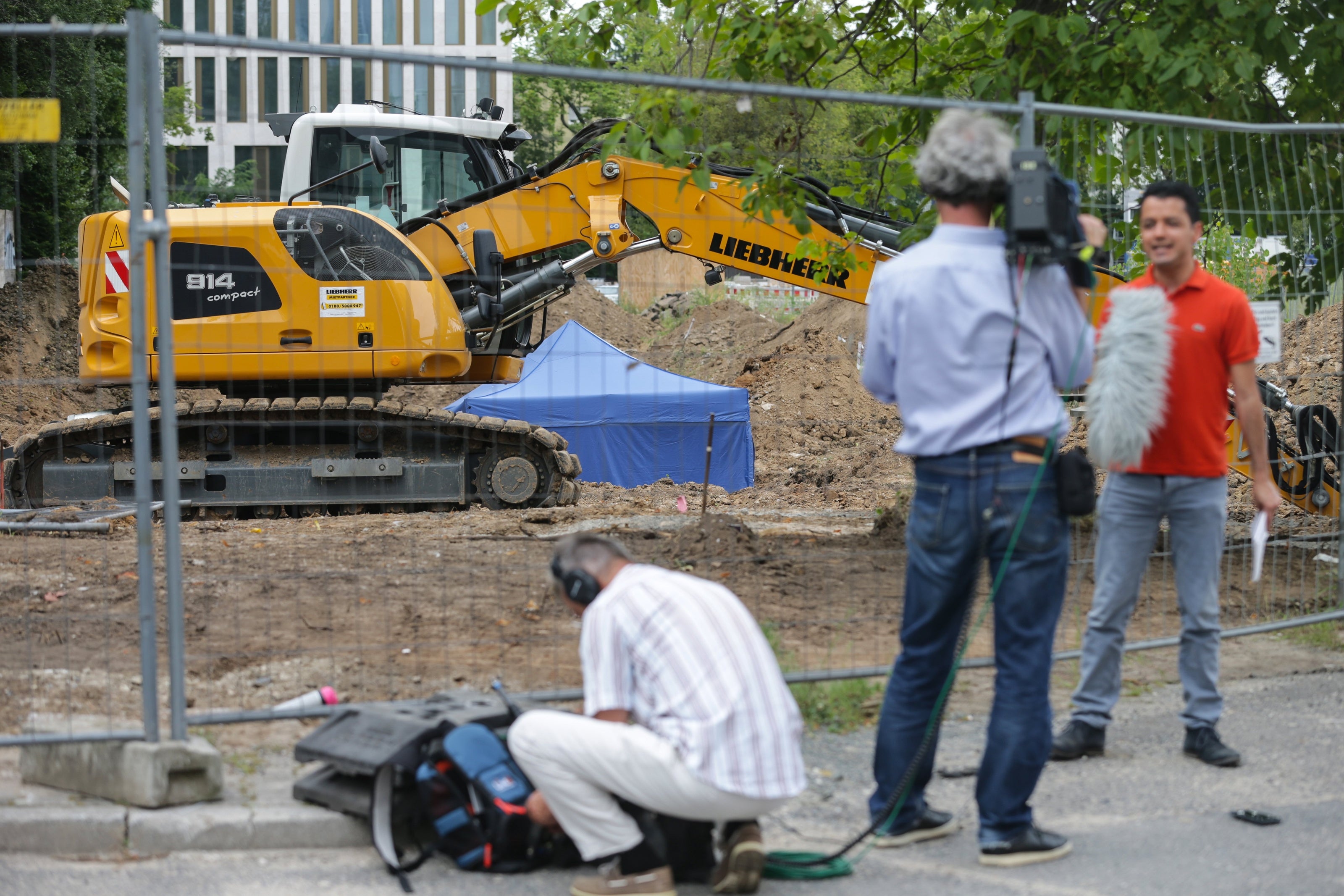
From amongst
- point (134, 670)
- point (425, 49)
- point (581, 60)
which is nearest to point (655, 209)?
point (581, 60)

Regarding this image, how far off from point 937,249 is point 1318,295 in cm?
418

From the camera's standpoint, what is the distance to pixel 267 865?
3.81 metres

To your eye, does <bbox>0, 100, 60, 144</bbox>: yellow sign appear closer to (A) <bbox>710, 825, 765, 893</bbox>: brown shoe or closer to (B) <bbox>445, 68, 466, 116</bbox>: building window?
(A) <bbox>710, 825, 765, 893</bbox>: brown shoe

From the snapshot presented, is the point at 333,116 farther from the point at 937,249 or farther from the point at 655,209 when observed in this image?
the point at 937,249

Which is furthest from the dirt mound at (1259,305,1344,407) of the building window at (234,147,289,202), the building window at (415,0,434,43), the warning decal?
the building window at (415,0,434,43)

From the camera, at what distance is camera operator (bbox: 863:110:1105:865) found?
3543 millimetres

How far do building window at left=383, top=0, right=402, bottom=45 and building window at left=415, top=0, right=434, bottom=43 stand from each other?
68 cm

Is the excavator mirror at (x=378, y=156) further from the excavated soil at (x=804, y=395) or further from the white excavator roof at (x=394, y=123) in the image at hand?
the excavated soil at (x=804, y=395)

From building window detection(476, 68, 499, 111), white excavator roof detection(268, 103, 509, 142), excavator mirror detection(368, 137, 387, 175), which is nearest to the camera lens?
excavator mirror detection(368, 137, 387, 175)

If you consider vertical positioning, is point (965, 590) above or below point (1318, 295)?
below

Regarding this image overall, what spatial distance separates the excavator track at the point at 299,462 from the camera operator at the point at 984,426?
7.92 meters

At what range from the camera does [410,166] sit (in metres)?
11.4

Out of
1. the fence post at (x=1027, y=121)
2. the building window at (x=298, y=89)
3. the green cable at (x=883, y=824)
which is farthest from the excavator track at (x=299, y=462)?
the building window at (x=298, y=89)

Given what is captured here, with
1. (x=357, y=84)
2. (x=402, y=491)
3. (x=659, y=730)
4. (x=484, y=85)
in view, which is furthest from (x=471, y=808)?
A: (x=357, y=84)
